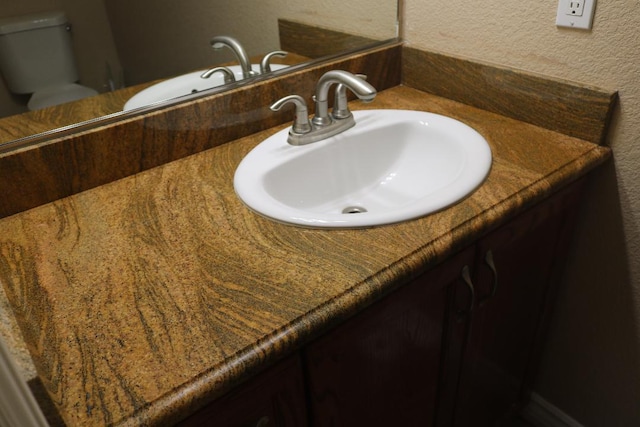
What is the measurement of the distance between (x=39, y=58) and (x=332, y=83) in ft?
1.78

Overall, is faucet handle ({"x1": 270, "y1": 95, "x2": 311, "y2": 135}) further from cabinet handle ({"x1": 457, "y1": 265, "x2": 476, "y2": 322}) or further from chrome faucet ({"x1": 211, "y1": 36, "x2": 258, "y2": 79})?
cabinet handle ({"x1": 457, "y1": 265, "x2": 476, "y2": 322})

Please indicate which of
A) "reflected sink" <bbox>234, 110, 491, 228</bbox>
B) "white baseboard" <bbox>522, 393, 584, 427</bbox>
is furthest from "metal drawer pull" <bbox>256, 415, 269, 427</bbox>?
"white baseboard" <bbox>522, 393, 584, 427</bbox>

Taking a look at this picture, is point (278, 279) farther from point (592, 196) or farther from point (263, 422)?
point (592, 196)

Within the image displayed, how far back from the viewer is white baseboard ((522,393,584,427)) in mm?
1301

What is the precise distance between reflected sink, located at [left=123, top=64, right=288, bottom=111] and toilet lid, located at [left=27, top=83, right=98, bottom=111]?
0.25 ft

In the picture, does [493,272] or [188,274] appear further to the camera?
[493,272]

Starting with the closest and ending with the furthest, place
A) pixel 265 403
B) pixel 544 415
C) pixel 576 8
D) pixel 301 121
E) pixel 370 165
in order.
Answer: pixel 265 403
pixel 576 8
pixel 301 121
pixel 370 165
pixel 544 415

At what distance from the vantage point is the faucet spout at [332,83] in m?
0.90

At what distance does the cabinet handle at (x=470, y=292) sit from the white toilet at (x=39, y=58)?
788 millimetres

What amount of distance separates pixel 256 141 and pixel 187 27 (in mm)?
275

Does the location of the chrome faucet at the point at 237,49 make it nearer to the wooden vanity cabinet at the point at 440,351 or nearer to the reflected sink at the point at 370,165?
the reflected sink at the point at 370,165

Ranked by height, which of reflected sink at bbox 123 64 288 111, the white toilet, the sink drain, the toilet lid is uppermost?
the white toilet

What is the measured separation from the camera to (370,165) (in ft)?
3.69

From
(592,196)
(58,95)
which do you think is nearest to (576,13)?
(592,196)
